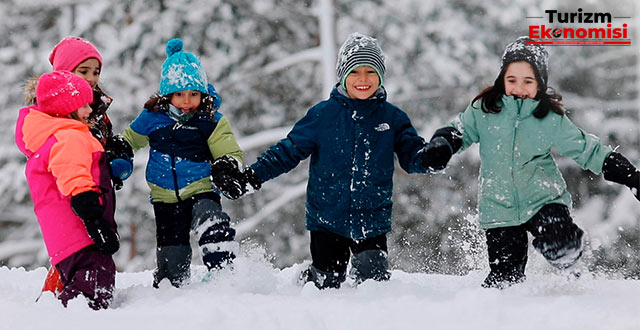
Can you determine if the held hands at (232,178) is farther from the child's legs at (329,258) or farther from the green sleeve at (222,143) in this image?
the child's legs at (329,258)

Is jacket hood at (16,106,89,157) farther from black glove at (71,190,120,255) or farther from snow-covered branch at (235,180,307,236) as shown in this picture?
snow-covered branch at (235,180,307,236)

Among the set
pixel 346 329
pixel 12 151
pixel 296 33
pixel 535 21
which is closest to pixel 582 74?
pixel 535 21

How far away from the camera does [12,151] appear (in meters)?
12.2

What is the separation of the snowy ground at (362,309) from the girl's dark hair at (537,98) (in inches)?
34.3

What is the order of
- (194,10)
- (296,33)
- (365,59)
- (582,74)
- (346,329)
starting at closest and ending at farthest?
(346,329) < (365,59) < (194,10) < (296,33) < (582,74)

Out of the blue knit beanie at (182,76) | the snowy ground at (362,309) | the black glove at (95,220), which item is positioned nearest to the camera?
the snowy ground at (362,309)

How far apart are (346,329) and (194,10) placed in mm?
9298

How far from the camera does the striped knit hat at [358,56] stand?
3.96 m

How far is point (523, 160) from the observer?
3805mm

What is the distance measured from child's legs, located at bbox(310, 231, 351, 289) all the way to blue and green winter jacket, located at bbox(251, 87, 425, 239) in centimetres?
7

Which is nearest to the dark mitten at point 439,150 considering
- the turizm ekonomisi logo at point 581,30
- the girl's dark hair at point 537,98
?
the girl's dark hair at point 537,98

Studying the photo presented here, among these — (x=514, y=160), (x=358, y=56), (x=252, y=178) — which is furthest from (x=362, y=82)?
(x=514, y=160)

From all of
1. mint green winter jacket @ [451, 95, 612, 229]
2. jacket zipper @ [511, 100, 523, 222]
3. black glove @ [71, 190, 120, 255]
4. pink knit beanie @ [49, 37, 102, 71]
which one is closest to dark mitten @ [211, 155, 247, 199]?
black glove @ [71, 190, 120, 255]

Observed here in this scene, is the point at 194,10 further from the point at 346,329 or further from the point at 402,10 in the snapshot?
the point at 346,329
